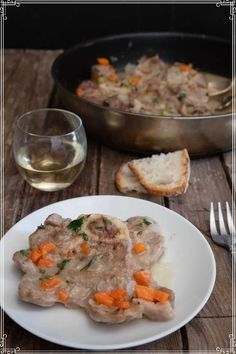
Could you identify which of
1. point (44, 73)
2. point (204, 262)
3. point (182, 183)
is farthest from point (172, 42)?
point (204, 262)

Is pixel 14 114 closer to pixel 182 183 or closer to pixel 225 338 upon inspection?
pixel 182 183

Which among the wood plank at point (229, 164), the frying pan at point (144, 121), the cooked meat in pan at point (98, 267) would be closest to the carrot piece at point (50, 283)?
the cooked meat in pan at point (98, 267)

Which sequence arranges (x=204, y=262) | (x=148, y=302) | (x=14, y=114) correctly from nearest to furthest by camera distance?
(x=148, y=302) → (x=204, y=262) → (x=14, y=114)

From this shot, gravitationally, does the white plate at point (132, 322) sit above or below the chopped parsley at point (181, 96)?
below

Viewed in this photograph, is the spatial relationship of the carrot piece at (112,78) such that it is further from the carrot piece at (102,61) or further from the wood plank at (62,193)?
the wood plank at (62,193)

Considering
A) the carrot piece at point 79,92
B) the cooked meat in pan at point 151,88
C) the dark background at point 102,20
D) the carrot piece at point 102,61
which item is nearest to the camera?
the cooked meat in pan at point 151,88

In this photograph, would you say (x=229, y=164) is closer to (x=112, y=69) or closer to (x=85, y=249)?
(x=112, y=69)

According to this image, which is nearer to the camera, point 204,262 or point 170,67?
point 204,262
